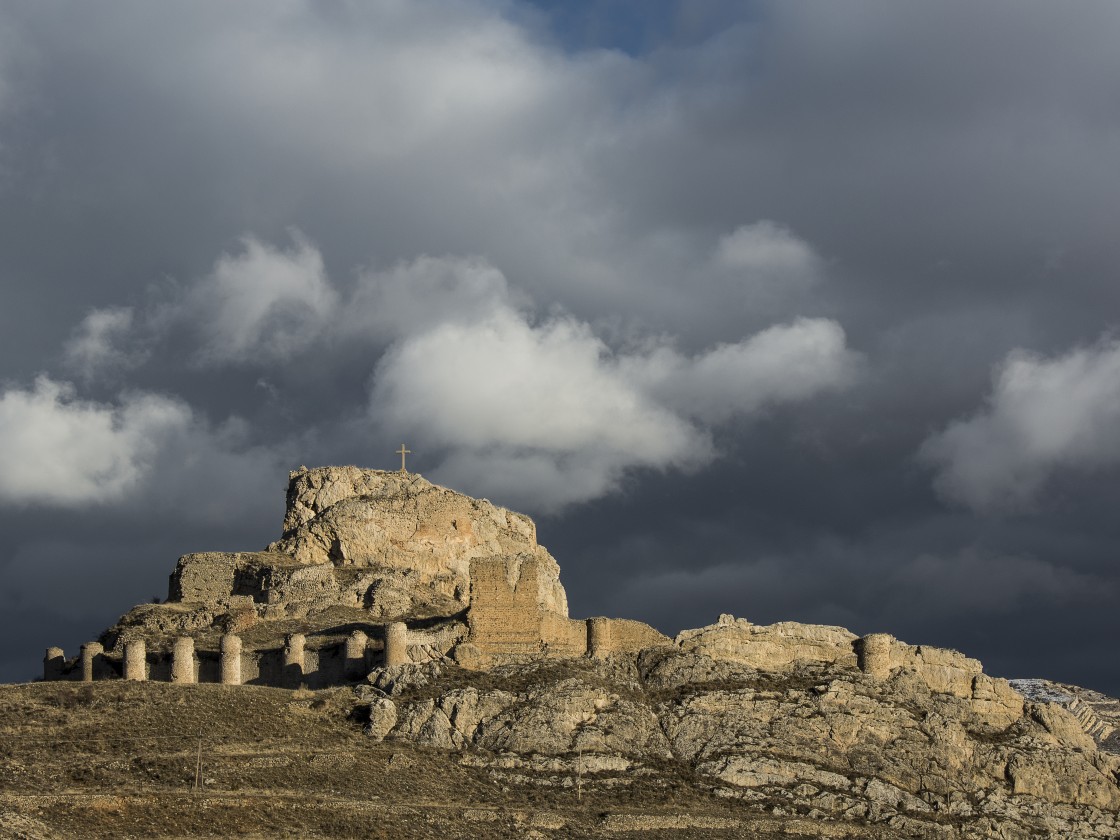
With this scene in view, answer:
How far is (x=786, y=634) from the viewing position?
352 ft

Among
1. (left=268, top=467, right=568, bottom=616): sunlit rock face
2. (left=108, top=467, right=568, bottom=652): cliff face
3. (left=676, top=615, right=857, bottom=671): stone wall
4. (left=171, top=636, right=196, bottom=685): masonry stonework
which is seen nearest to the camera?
(left=171, top=636, right=196, bottom=685): masonry stonework

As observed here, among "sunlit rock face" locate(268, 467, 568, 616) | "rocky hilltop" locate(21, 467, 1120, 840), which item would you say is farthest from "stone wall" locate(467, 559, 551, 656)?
"sunlit rock face" locate(268, 467, 568, 616)

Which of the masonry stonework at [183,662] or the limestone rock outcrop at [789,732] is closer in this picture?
the limestone rock outcrop at [789,732]

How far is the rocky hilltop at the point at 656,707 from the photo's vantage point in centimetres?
9406

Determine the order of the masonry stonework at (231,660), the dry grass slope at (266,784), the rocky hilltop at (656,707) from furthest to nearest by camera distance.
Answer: the masonry stonework at (231,660)
the rocky hilltop at (656,707)
the dry grass slope at (266,784)

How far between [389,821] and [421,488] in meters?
47.0

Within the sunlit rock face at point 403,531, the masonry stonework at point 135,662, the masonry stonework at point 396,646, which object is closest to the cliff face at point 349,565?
the sunlit rock face at point 403,531

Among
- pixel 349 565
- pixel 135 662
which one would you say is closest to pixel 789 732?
pixel 135 662

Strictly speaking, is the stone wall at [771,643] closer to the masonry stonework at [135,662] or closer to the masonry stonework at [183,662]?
the masonry stonework at [183,662]

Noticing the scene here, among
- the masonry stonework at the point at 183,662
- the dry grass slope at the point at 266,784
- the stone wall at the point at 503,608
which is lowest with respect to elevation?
the dry grass slope at the point at 266,784

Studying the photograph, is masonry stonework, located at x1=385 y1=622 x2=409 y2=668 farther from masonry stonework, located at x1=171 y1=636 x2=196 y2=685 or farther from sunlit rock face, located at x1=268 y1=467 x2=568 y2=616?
sunlit rock face, located at x1=268 y1=467 x2=568 y2=616

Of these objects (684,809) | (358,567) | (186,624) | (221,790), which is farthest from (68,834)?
(358,567)

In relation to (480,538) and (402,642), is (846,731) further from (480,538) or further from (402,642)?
(480,538)

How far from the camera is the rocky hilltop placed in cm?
9406
